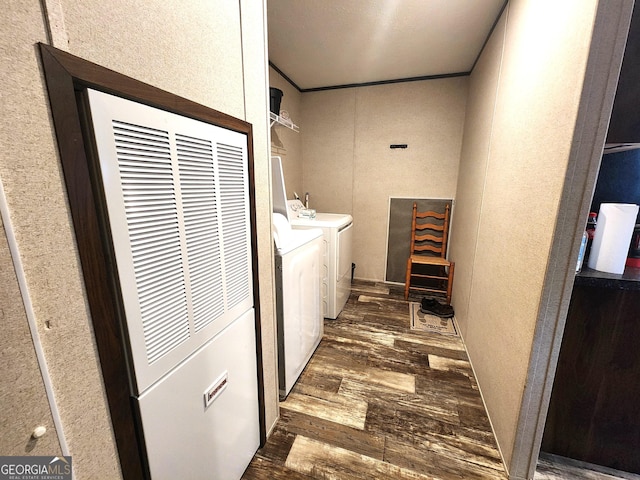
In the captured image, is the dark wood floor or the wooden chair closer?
the dark wood floor

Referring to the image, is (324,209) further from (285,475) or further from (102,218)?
(102,218)

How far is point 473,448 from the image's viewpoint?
1371 mm

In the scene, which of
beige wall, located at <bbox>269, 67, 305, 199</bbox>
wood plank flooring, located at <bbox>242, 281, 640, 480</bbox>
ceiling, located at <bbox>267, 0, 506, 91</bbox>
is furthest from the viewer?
beige wall, located at <bbox>269, 67, 305, 199</bbox>

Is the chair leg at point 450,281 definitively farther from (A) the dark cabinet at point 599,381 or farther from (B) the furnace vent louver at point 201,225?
(B) the furnace vent louver at point 201,225

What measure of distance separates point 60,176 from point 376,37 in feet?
8.01

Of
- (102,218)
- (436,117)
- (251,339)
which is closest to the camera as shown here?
(102,218)


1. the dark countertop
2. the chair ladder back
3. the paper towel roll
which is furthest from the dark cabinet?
the chair ladder back

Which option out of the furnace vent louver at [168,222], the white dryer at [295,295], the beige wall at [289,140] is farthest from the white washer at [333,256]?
the furnace vent louver at [168,222]

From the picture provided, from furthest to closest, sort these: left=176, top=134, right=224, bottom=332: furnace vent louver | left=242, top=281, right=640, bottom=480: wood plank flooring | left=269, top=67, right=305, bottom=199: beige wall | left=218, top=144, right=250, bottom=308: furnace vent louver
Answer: left=269, top=67, right=305, bottom=199: beige wall, left=242, top=281, right=640, bottom=480: wood plank flooring, left=218, top=144, right=250, bottom=308: furnace vent louver, left=176, top=134, right=224, bottom=332: furnace vent louver

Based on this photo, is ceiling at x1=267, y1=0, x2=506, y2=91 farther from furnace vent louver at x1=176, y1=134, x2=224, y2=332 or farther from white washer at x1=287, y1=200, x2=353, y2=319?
furnace vent louver at x1=176, y1=134, x2=224, y2=332

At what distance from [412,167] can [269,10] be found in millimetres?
2110

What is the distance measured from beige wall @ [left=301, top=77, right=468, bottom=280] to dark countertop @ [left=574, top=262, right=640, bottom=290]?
7.05ft

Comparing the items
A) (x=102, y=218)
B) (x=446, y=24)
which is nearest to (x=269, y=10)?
(x=446, y=24)

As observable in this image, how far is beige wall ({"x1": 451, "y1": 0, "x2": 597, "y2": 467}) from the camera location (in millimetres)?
1014
